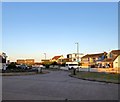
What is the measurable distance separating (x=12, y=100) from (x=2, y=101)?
0.48 m

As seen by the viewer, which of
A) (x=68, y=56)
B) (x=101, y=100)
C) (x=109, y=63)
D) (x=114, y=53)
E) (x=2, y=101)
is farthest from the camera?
(x=68, y=56)

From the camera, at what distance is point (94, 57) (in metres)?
118

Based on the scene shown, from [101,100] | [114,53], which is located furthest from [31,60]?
[101,100]

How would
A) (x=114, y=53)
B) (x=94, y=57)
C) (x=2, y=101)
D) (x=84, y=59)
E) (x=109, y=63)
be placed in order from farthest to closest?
(x=84, y=59) → (x=94, y=57) → (x=114, y=53) → (x=109, y=63) → (x=2, y=101)

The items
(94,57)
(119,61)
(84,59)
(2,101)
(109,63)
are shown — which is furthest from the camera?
(84,59)

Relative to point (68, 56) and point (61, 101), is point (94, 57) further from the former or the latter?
point (61, 101)

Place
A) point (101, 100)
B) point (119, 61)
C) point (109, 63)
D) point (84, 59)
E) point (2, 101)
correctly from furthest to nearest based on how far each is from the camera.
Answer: point (84, 59)
point (109, 63)
point (119, 61)
point (101, 100)
point (2, 101)

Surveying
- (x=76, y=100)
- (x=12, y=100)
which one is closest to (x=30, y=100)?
(x=12, y=100)

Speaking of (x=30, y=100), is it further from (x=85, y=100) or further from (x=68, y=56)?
(x=68, y=56)

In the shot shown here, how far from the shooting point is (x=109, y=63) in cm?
8994

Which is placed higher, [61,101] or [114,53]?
[114,53]

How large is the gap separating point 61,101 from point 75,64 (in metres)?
76.5

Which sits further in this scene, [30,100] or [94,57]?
[94,57]

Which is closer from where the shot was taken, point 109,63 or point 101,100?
point 101,100
